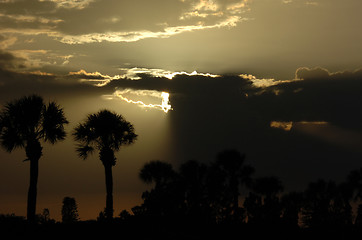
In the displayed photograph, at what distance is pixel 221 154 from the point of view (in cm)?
8706

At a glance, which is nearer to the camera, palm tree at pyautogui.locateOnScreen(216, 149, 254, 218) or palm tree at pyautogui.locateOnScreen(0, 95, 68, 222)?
palm tree at pyautogui.locateOnScreen(0, 95, 68, 222)

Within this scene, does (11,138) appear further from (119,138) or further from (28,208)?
(119,138)

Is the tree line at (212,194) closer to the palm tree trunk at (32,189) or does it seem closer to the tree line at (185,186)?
the tree line at (185,186)

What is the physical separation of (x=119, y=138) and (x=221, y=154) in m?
29.1

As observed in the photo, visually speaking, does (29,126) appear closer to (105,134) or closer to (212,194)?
(105,134)

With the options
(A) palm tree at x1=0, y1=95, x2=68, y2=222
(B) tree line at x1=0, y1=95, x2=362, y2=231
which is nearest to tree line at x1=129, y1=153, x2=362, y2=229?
(B) tree line at x1=0, y1=95, x2=362, y2=231

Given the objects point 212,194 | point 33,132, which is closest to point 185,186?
point 212,194

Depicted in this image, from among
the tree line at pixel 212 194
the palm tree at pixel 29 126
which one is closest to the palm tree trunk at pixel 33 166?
the palm tree at pixel 29 126

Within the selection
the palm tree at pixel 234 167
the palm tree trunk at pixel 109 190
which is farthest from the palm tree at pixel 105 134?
the palm tree at pixel 234 167

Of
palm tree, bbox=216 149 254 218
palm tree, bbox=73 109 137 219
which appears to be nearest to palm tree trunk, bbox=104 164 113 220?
palm tree, bbox=73 109 137 219

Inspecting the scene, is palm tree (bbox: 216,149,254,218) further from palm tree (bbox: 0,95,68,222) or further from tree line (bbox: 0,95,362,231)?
palm tree (bbox: 0,95,68,222)

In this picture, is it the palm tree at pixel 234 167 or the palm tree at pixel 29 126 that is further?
the palm tree at pixel 234 167

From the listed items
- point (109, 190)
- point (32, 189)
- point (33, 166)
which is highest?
point (33, 166)

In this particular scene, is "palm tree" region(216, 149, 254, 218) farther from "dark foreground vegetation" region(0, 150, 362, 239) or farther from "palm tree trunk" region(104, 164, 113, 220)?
"palm tree trunk" region(104, 164, 113, 220)
